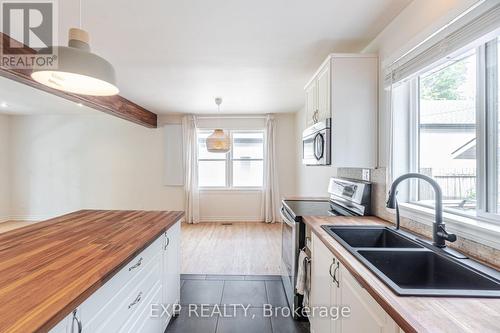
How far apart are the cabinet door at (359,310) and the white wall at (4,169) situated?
7.42 meters

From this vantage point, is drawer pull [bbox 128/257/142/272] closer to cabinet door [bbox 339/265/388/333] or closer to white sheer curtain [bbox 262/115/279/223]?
cabinet door [bbox 339/265/388/333]

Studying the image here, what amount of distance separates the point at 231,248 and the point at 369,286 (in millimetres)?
3259

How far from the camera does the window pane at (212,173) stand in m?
5.95

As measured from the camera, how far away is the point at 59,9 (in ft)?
5.89

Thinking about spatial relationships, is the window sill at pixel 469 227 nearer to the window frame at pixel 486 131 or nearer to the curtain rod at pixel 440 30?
the window frame at pixel 486 131

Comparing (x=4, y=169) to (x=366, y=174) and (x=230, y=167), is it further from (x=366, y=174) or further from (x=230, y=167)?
(x=366, y=174)

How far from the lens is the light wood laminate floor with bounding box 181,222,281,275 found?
3.29 m

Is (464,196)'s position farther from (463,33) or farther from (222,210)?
(222,210)

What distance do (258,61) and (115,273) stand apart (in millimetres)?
2327

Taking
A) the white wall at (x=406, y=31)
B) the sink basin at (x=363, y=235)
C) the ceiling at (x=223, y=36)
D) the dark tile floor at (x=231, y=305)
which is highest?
the ceiling at (x=223, y=36)

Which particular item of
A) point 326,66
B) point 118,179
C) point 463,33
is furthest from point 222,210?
point 463,33

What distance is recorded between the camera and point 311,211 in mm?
2469

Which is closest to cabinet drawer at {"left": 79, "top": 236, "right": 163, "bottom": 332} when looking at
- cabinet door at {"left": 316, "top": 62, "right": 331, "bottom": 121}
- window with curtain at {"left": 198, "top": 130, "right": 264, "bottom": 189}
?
cabinet door at {"left": 316, "top": 62, "right": 331, "bottom": 121}

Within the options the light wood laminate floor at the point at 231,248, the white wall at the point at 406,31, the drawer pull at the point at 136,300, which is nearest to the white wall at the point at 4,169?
the light wood laminate floor at the point at 231,248
